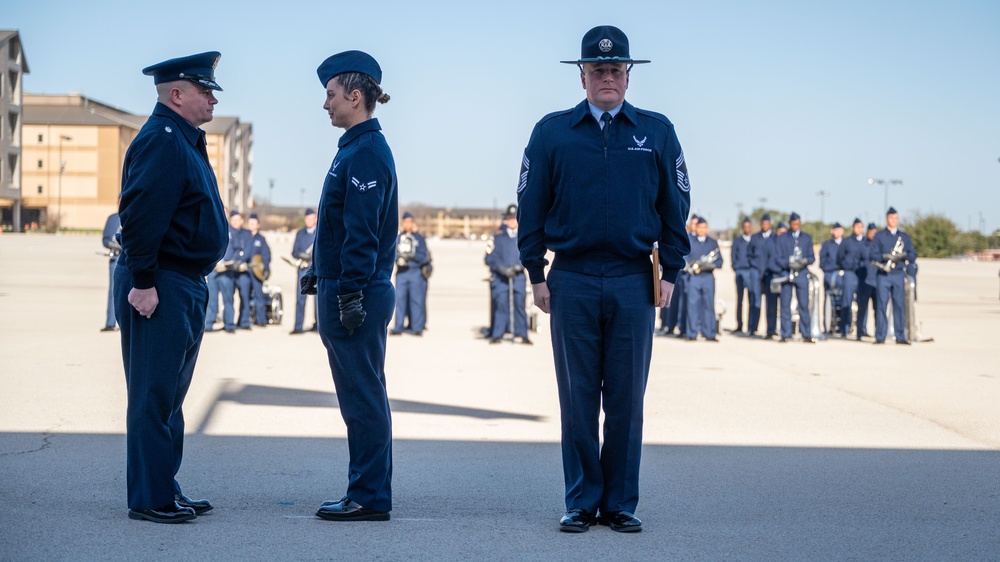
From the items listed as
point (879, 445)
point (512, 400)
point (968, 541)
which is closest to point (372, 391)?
point (968, 541)

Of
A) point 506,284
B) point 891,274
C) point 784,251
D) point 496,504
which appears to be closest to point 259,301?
point 506,284

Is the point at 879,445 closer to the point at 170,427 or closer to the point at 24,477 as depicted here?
the point at 170,427

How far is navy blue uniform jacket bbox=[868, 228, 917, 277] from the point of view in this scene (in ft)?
60.7

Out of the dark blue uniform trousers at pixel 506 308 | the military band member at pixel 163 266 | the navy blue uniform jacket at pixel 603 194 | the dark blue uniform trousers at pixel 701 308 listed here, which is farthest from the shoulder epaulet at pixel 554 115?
the dark blue uniform trousers at pixel 701 308

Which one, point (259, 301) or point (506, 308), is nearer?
point (506, 308)

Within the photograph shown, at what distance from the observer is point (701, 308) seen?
18.7 m

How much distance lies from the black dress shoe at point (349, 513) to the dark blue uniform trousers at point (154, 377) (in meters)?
0.72

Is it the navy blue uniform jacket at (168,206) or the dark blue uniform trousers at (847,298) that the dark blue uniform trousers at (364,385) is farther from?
the dark blue uniform trousers at (847,298)

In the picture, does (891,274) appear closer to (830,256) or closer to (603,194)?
(830,256)

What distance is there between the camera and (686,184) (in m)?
5.45

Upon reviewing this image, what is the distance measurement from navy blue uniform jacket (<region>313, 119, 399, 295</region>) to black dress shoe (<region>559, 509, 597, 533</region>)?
144 centimetres

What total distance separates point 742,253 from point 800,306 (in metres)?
1.90

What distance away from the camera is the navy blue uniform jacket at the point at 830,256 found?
2036 centimetres

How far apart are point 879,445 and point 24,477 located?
18.4 feet
